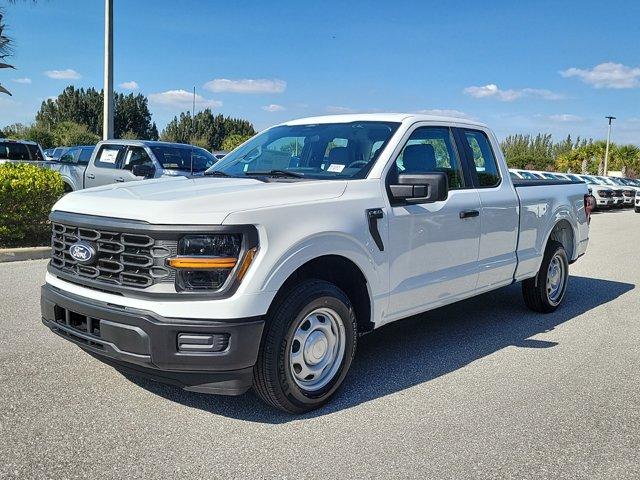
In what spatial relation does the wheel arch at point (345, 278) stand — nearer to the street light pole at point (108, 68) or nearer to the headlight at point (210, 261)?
the headlight at point (210, 261)

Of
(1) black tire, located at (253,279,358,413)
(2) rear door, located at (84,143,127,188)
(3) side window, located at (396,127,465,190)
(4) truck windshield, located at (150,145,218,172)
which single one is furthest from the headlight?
(2) rear door, located at (84,143,127,188)

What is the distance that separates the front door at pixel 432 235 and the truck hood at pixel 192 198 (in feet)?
2.12

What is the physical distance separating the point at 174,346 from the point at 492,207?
317cm

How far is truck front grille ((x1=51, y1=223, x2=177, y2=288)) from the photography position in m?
3.43

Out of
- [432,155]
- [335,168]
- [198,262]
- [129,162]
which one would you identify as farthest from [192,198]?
[129,162]

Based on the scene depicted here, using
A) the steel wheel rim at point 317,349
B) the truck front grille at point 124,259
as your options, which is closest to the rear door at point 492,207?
the steel wheel rim at point 317,349

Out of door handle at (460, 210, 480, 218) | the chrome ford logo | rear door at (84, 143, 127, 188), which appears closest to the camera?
the chrome ford logo

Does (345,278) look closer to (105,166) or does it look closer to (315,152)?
(315,152)

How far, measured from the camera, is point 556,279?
6.85 meters

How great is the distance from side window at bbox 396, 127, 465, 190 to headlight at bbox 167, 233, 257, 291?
1.62 m

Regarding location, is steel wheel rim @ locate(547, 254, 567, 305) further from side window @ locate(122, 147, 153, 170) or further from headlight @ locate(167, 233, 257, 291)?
side window @ locate(122, 147, 153, 170)

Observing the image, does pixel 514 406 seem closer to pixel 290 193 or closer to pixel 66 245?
pixel 290 193

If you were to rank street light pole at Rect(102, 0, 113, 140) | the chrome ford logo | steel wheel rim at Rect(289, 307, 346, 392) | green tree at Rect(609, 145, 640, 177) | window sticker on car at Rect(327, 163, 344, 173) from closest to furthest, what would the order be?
the chrome ford logo → steel wheel rim at Rect(289, 307, 346, 392) → window sticker on car at Rect(327, 163, 344, 173) → street light pole at Rect(102, 0, 113, 140) → green tree at Rect(609, 145, 640, 177)

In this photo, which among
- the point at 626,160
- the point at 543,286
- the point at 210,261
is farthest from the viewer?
the point at 626,160
